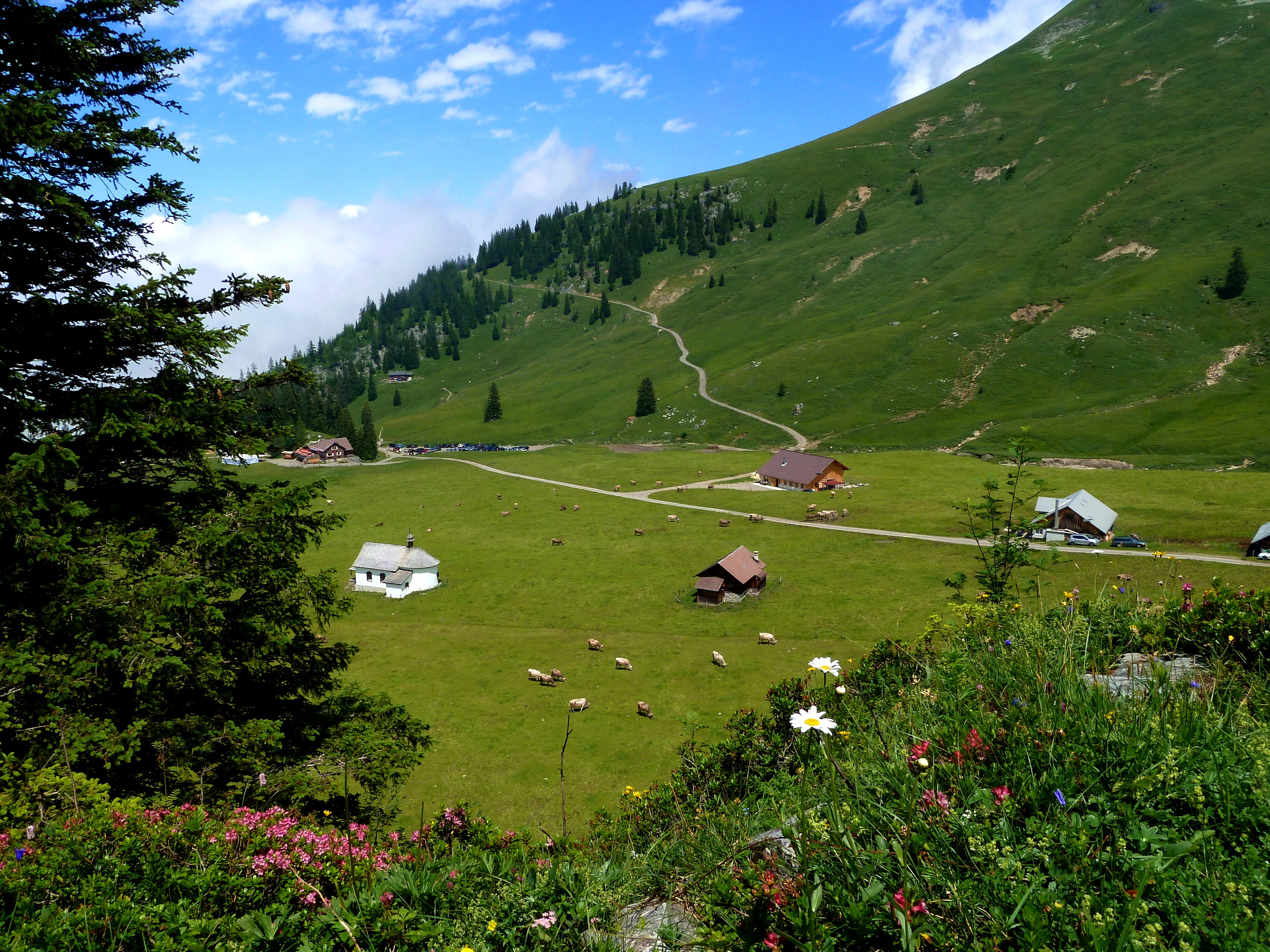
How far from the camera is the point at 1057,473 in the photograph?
8969 cm

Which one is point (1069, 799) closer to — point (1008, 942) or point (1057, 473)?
point (1008, 942)

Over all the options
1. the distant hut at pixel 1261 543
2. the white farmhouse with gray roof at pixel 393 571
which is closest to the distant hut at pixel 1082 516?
the distant hut at pixel 1261 543

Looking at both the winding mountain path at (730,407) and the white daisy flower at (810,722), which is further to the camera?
the winding mountain path at (730,407)

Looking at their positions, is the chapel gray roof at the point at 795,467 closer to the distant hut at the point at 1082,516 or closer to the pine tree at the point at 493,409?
the distant hut at the point at 1082,516

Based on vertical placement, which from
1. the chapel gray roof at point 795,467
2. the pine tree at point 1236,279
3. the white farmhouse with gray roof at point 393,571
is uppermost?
the pine tree at point 1236,279

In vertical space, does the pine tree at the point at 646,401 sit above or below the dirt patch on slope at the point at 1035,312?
below

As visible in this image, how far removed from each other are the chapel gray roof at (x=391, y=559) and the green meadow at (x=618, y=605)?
124 inches

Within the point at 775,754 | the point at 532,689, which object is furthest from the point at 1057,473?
the point at 775,754

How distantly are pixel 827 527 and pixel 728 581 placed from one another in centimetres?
2393

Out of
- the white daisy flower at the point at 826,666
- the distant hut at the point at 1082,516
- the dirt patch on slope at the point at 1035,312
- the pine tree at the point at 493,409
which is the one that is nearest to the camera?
the white daisy flower at the point at 826,666

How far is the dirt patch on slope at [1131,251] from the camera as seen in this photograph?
155375mm

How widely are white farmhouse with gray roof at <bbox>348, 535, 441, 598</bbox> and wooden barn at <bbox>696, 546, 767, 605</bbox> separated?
28.7m

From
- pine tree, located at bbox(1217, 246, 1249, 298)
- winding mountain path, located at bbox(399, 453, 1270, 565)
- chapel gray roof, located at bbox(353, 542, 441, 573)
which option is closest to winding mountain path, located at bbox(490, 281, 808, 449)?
winding mountain path, located at bbox(399, 453, 1270, 565)

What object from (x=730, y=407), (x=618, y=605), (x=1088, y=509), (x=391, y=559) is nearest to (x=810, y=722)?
(x=618, y=605)
